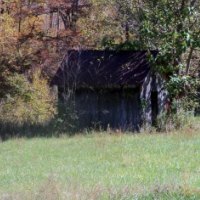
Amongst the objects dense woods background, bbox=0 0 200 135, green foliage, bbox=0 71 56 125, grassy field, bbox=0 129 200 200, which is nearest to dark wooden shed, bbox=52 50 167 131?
dense woods background, bbox=0 0 200 135

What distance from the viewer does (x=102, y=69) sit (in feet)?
80.8

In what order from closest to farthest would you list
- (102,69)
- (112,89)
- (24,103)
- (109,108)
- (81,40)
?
(112,89)
(109,108)
(102,69)
(24,103)
(81,40)

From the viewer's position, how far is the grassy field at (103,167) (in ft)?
33.8

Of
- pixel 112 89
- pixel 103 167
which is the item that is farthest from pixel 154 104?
pixel 103 167

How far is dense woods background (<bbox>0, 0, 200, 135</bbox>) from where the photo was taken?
73.2ft

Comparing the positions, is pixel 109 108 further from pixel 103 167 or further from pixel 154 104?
pixel 103 167

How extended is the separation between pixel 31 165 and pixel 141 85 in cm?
914

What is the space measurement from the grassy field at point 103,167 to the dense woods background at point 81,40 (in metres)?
3.01

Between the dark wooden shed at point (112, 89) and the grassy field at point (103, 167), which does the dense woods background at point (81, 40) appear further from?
the grassy field at point (103, 167)

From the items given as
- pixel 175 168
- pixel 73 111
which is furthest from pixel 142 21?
pixel 175 168

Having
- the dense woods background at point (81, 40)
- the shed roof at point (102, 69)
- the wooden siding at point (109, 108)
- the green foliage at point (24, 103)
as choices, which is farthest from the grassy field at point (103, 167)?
the green foliage at point (24, 103)

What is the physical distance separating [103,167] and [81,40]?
65.8ft

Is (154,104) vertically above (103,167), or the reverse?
(154,104)

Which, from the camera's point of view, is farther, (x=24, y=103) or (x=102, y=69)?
(x=24, y=103)
